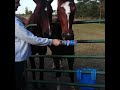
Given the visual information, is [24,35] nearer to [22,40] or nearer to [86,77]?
[22,40]

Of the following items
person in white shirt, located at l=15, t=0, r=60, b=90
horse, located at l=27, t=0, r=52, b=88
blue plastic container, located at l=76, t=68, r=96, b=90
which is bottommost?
blue plastic container, located at l=76, t=68, r=96, b=90

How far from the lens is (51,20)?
448 cm

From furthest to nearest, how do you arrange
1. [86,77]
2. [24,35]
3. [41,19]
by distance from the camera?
[41,19] → [86,77] → [24,35]

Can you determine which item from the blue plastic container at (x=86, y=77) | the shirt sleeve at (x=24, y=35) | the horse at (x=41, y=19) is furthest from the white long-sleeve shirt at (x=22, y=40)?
the horse at (x=41, y=19)

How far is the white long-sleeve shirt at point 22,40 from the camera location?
3.28 m

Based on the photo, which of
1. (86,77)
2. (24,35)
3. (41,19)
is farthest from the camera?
(41,19)

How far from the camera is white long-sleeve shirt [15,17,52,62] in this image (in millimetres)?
3277

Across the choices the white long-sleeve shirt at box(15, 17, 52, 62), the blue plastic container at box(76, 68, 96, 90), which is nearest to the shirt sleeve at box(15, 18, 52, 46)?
the white long-sleeve shirt at box(15, 17, 52, 62)

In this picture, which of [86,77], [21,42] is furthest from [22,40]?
[86,77]

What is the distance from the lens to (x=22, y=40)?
3361 millimetres

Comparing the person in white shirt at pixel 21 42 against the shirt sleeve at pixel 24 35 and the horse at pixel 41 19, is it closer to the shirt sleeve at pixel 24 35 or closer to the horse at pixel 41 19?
the shirt sleeve at pixel 24 35

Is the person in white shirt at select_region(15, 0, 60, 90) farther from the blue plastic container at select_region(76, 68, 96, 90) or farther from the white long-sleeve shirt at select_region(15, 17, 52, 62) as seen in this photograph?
the blue plastic container at select_region(76, 68, 96, 90)
